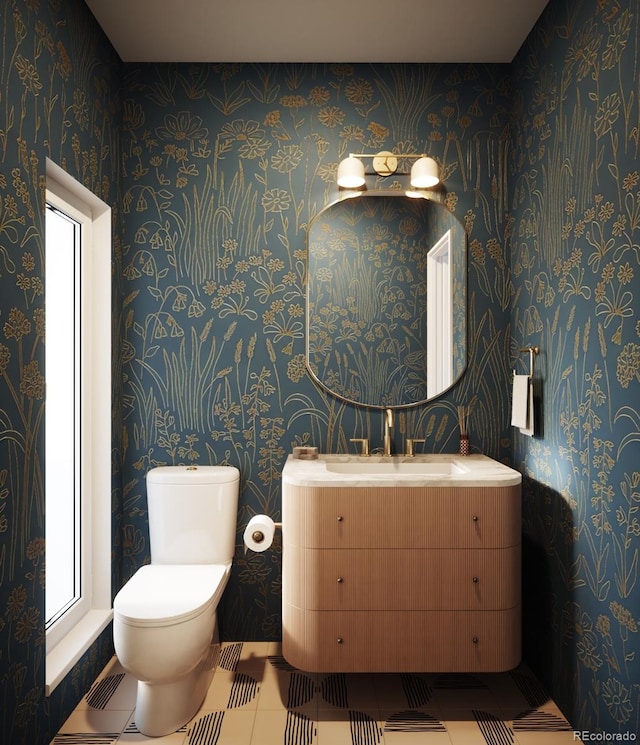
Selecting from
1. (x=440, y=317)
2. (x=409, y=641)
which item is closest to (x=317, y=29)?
(x=440, y=317)

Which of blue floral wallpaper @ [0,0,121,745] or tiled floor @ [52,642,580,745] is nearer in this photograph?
blue floral wallpaper @ [0,0,121,745]

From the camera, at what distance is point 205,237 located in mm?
2684

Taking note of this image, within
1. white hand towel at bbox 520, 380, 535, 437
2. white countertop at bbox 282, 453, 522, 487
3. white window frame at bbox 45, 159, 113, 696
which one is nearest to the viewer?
white countertop at bbox 282, 453, 522, 487

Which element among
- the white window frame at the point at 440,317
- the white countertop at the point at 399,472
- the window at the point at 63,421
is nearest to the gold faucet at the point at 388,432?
the white countertop at the point at 399,472

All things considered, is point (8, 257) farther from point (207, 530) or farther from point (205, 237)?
point (207, 530)

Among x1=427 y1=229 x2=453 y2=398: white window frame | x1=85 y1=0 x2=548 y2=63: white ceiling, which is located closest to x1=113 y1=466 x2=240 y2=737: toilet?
x1=427 y1=229 x2=453 y2=398: white window frame

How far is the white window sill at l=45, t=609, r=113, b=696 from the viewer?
1.97 meters

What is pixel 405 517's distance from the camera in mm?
2096

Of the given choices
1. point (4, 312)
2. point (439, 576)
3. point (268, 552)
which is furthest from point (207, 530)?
point (4, 312)

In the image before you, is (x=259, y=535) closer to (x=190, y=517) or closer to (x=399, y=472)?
(x=190, y=517)

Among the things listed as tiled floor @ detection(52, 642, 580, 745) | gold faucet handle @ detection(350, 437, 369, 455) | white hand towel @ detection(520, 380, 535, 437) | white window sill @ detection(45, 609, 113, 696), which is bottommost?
tiled floor @ detection(52, 642, 580, 745)

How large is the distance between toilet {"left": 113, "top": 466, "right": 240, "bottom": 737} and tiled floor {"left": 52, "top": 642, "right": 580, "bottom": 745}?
98mm

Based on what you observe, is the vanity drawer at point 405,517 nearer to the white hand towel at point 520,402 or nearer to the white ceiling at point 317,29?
the white hand towel at point 520,402

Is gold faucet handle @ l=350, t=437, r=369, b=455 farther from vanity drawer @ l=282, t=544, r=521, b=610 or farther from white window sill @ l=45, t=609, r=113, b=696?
white window sill @ l=45, t=609, r=113, b=696
